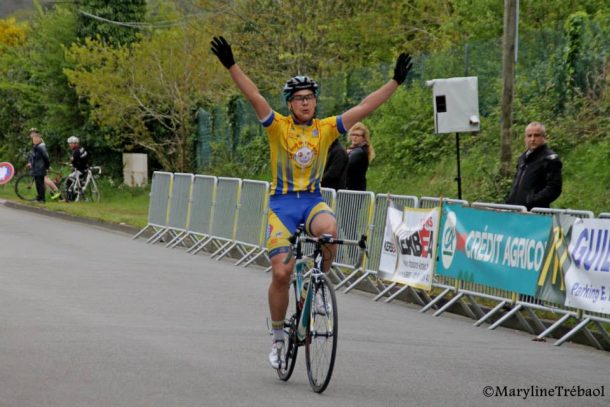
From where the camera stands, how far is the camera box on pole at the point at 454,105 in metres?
18.9

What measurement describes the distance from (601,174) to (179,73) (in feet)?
59.9

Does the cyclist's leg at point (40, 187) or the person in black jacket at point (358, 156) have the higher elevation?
the cyclist's leg at point (40, 187)

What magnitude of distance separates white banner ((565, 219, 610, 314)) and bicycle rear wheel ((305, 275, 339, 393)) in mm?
3829

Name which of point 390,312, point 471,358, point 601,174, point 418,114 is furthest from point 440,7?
point 471,358

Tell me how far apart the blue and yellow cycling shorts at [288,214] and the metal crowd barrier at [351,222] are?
712cm

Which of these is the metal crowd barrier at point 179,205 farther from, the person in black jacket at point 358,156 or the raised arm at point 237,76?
the raised arm at point 237,76

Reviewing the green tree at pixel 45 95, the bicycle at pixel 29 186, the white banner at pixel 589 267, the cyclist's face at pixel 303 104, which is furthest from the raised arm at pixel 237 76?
the green tree at pixel 45 95

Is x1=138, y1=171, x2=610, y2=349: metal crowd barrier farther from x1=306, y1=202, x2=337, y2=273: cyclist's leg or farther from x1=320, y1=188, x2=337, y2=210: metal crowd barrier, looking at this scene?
x1=306, y1=202, x2=337, y2=273: cyclist's leg

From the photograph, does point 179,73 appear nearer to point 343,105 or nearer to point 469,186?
point 343,105

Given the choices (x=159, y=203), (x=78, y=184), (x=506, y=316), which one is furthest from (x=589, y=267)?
(x=78, y=184)

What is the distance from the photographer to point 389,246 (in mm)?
15906

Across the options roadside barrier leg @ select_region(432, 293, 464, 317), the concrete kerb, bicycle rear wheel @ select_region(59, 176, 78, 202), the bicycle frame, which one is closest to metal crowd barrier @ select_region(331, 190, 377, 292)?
roadside barrier leg @ select_region(432, 293, 464, 317)

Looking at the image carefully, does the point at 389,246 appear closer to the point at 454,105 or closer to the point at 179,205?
the point at 454,105

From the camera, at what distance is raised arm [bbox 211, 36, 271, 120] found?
902 cm
